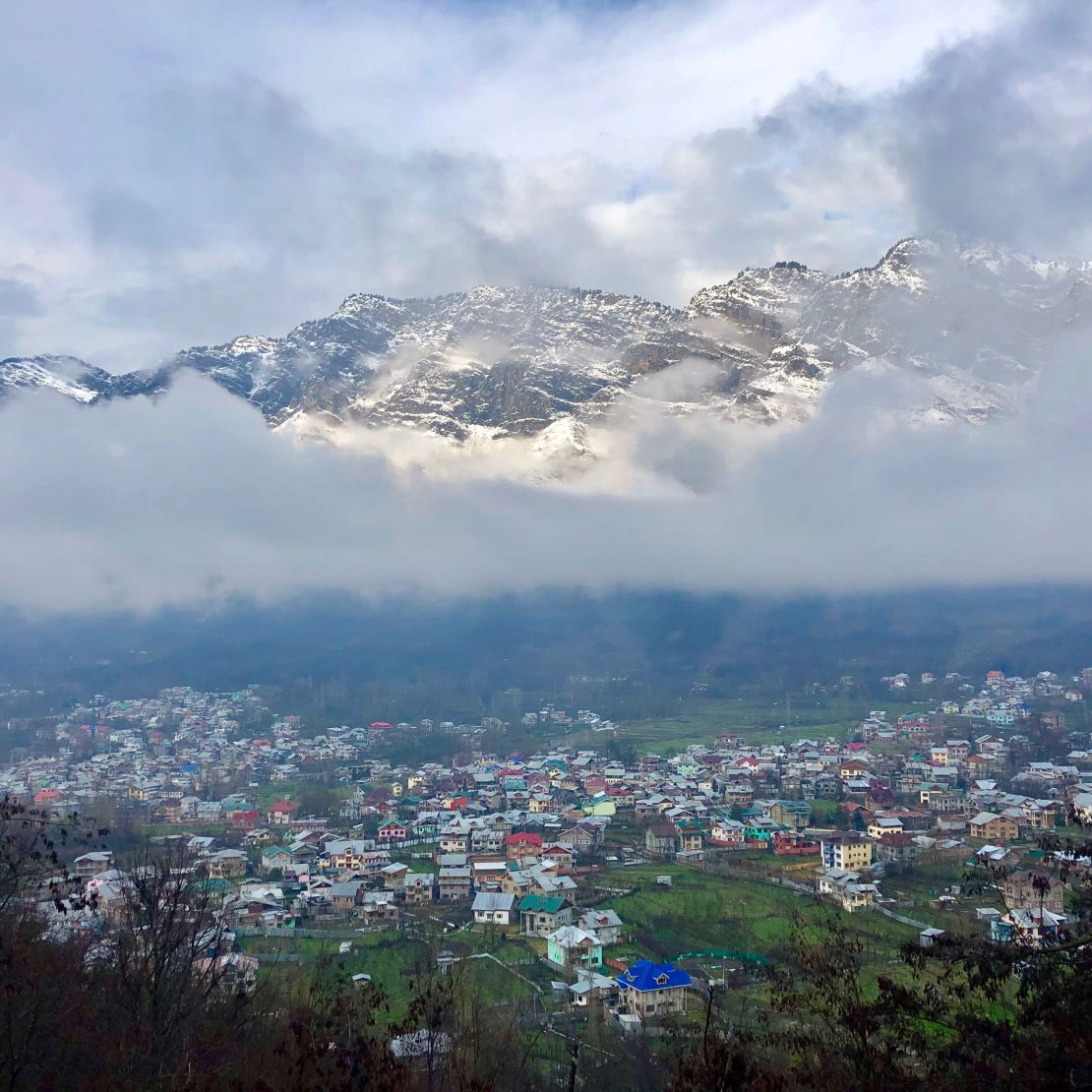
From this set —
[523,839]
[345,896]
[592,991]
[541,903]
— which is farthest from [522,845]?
[592,991]

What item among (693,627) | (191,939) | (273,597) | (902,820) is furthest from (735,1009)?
(273,597)

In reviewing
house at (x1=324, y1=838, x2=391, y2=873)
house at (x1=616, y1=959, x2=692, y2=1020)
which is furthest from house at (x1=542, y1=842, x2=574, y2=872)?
house at (x1=616, y1=959, x2=692, y2=1020)

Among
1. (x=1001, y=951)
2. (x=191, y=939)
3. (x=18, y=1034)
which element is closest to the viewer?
(x=1001, y=951)

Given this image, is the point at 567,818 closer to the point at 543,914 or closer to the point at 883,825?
the point at 883,825

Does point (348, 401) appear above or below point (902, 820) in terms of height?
above

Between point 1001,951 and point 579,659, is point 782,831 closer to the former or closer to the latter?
point 1001,951

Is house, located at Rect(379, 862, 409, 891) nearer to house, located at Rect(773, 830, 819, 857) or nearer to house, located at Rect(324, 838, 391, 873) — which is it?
house, located at Rect(324, 838, 391, 873)

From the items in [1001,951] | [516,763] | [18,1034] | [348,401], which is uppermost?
[348,401]

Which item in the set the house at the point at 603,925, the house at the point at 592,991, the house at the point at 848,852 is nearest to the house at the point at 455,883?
the house at the point at 603,925
